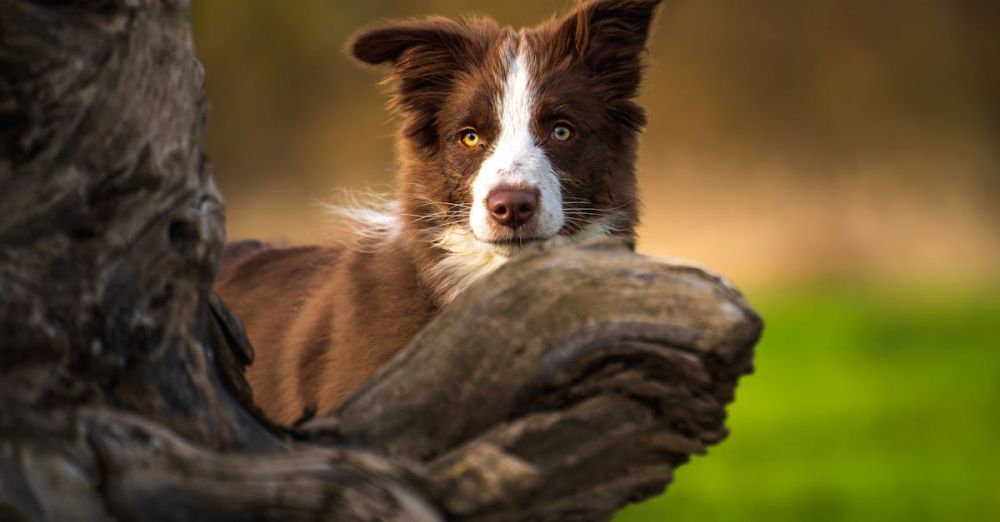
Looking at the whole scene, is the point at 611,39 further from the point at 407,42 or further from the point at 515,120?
the point at 407,42

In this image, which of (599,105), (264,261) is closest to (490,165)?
(599,105)

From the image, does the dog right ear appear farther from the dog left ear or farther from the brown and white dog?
the dog left ear

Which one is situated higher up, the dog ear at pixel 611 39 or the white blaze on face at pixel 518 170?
the dog ear at pixel 611 39

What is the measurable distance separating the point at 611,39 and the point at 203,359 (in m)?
2.22

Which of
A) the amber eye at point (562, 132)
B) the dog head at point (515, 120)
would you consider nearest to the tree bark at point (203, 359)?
the dog head at point (515, 120)

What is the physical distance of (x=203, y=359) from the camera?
2086 mm

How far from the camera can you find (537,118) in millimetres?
3723

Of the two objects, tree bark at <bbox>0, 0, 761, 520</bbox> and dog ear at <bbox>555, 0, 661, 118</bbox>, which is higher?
dog ear at <bbox>555, 0, 661, 118</bbox>

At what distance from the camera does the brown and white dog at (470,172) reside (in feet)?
11.8

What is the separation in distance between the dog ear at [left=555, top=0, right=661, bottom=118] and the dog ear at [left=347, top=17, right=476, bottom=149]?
1.16ft

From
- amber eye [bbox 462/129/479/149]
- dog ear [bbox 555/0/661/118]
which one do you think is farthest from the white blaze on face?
dog ear [bbox 555/0/661/118]

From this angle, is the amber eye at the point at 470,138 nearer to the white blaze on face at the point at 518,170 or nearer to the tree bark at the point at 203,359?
the white blaze on face at the point at 518,170

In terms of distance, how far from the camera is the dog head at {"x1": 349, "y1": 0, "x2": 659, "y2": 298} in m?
3.66

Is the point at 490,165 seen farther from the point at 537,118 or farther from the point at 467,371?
the point at 467,371
